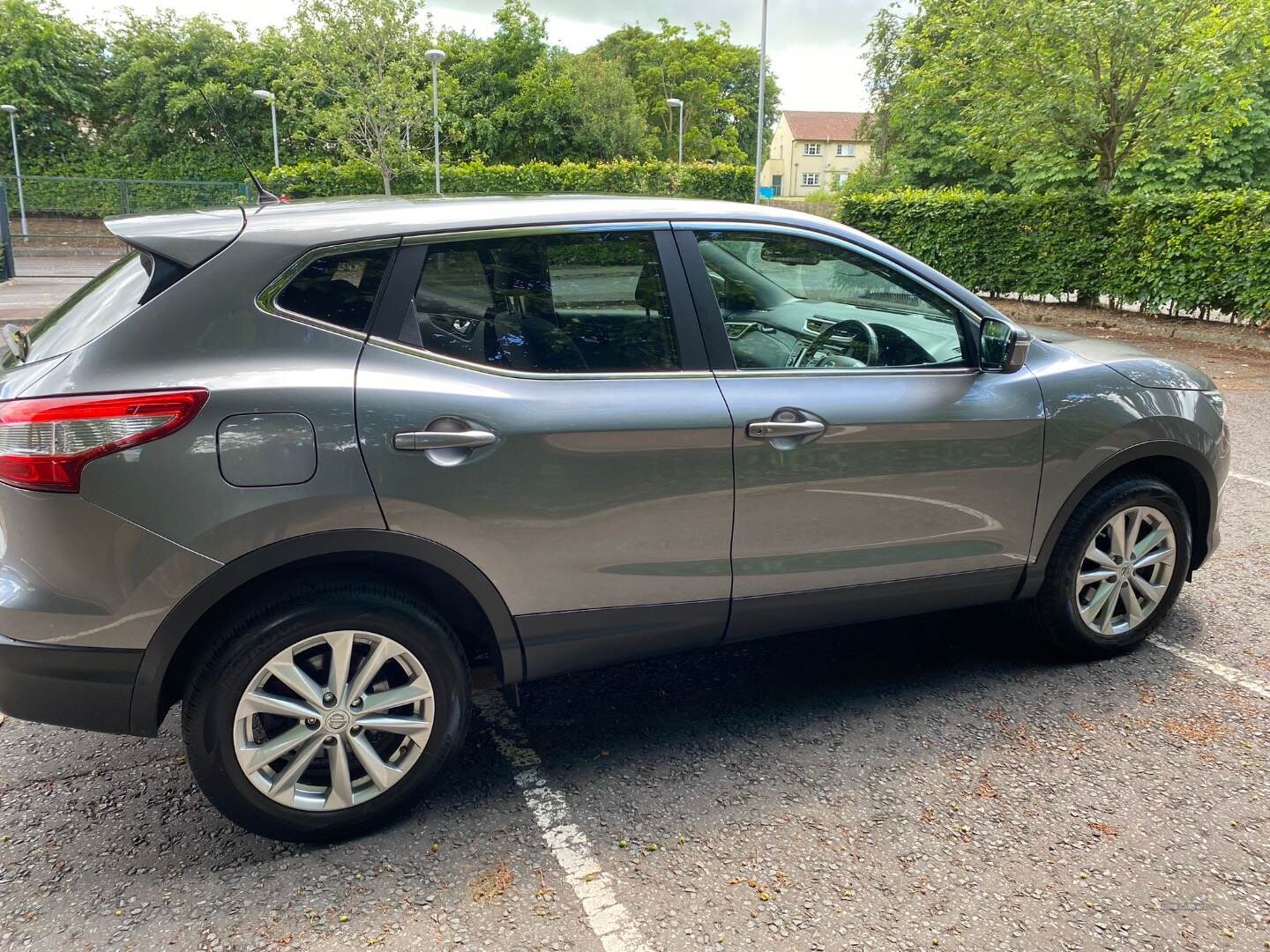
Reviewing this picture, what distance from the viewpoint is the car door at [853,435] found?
2.98 metres

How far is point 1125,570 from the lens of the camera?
3719 millimetres

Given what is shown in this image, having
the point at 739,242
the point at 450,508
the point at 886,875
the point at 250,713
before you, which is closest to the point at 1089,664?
the point at 886,875

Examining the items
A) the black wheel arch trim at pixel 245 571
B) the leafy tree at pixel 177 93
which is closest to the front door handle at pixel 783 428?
the black wheel arch trim at pixel 245 571

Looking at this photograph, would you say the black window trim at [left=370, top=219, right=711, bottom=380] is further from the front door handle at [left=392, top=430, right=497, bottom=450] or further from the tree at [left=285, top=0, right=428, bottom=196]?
the tree at [left=285, top=0, right=428, bottom=196]

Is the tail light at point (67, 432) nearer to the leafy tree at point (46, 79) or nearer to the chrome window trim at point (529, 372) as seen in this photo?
the chrome window trim at point (529, 372)

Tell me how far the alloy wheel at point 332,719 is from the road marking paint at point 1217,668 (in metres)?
3.03

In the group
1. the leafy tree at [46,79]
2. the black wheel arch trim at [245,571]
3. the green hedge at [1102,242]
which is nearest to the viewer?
the black wheel arch trim at [245,571]

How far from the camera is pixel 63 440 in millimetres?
2268

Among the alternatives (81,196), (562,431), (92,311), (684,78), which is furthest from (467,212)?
(684,78)

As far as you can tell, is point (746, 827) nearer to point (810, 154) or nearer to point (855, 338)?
point (855, 338)

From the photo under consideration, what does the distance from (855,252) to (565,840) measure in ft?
6.91

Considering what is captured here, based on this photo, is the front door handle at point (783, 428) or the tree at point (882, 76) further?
the tree at point (882, 76)

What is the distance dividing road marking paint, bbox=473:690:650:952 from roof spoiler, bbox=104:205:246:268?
1786 mm

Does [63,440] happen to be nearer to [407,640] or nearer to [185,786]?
[407,640]
